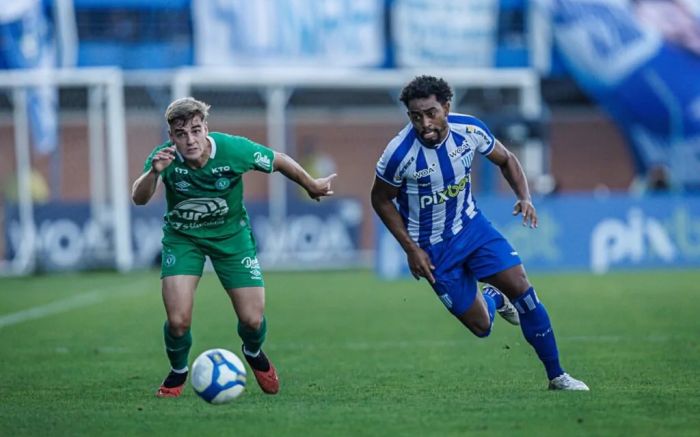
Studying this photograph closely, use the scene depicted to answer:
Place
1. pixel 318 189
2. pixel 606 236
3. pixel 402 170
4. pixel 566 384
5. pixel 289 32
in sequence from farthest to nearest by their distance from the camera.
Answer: pixel 289 32
pixel 606 236
pixel 402 170
pixel 318 189
pixel 566 384

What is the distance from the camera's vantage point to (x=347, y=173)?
39.1 metres

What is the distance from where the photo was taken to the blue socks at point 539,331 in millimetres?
9039

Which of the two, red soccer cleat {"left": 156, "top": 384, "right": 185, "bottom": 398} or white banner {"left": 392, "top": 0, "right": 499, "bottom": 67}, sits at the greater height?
white banner {"left": 392, "top": 0, "right": 499, "bottom": 67}

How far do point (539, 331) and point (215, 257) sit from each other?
93.1 inches

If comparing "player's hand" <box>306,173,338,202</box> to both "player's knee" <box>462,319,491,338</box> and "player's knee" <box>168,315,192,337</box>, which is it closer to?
"player's knee" <box>168,315,192,337</box>

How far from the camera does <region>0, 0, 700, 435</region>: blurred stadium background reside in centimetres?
1283

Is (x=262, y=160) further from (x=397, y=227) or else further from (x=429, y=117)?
(x=429, y=117)

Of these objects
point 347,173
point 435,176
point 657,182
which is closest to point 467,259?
point 435,176

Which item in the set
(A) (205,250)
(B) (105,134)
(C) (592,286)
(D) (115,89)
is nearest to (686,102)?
(C) (592,286)

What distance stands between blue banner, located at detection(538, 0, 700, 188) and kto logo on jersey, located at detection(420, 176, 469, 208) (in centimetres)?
1943

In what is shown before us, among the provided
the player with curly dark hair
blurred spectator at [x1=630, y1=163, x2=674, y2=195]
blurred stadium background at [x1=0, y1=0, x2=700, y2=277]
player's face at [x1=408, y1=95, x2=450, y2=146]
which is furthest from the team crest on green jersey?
blurred spectator at [x1=630, y1=163, x2=674, y2=195]

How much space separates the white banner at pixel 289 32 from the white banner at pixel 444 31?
22.3 inches

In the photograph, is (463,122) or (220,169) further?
A: (463,122)

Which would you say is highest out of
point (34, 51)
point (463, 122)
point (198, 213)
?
point (34, 51)
